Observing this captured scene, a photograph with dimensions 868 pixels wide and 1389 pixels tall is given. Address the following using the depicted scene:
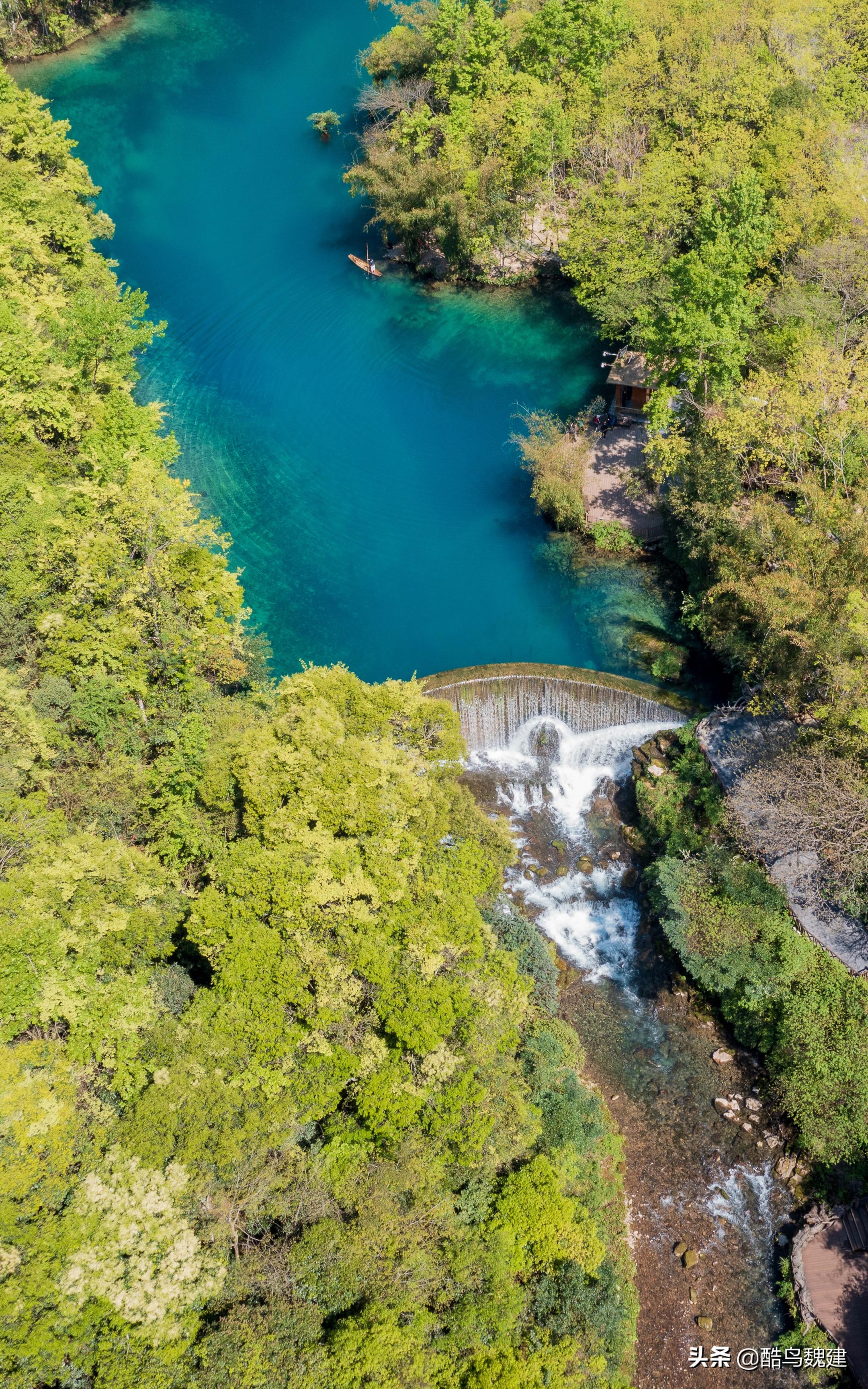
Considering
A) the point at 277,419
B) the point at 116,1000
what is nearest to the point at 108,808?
the point at 116,1000

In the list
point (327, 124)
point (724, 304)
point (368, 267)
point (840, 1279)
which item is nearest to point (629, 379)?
point (724, 304)

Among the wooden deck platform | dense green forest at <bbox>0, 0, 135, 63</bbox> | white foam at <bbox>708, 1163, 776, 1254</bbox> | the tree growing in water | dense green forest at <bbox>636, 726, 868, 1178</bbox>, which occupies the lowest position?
the wooden deck platform

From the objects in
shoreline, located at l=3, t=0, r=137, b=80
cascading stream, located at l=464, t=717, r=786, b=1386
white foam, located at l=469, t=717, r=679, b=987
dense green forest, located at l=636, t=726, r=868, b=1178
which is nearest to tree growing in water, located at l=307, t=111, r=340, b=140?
shoreline, located at l=3, t=0, r=137, b=80

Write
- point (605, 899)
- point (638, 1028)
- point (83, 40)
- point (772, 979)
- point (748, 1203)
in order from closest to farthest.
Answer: point (748, 1203), point (772, 979), point (638, 1028), point (605, 899), point (83, 40)

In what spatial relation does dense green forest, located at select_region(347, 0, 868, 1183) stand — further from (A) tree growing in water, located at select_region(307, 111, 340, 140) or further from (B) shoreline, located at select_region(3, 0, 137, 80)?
(B) shoreline, located at select_region(3, 0, 137, 80)

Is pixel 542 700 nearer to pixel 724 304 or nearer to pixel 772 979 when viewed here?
pixel 772 979

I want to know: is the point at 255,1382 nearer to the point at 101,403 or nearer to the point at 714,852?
the point at 714,852
